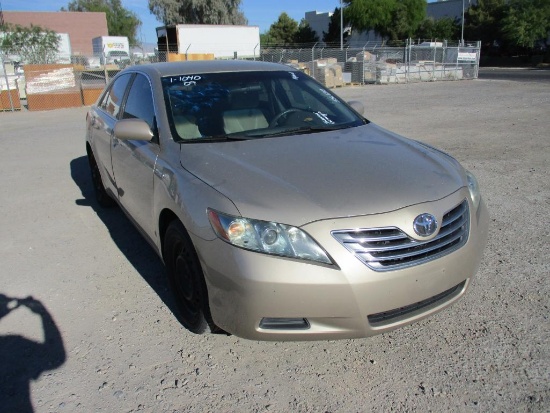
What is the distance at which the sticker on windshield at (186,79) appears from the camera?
373 cm

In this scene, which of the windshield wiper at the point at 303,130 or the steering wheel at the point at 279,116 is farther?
the steering wheel at the point at 279,116

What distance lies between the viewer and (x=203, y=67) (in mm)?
4031

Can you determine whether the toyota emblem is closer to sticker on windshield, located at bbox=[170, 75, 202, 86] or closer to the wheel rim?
the wheel rim

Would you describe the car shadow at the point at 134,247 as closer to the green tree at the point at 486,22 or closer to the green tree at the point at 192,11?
the green tree at the point at 192,11

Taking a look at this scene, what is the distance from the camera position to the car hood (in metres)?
2.41

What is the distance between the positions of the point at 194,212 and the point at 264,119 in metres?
1.38

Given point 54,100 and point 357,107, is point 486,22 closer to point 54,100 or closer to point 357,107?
point 54,100

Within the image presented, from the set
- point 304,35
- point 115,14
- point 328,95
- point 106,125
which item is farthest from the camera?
point 115,14

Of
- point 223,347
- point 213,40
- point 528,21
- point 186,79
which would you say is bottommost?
point 223,347

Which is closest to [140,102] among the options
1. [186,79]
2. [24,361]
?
[186,79]

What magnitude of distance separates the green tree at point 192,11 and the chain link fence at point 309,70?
85.4ft

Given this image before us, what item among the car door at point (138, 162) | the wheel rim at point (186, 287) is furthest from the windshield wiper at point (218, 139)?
the wheel rim at point (186, 287)

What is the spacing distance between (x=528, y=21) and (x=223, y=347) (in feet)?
189

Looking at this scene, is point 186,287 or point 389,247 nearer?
point 389,247
